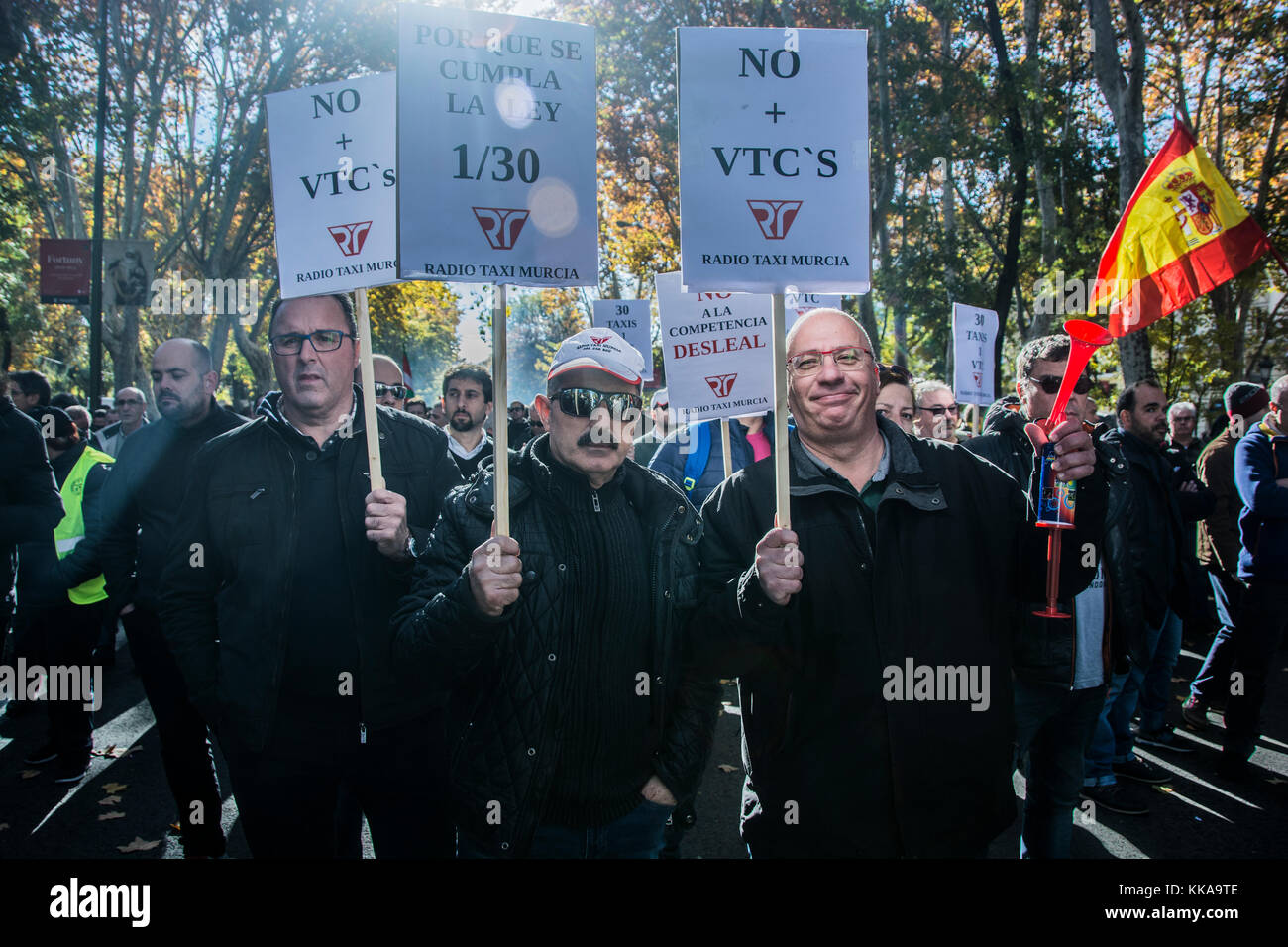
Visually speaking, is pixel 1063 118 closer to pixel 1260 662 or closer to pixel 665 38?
pixel 665 38

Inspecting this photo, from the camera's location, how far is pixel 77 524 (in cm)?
537

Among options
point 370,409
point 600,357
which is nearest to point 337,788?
point 370,409

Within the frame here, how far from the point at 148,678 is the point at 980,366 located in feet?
24.6

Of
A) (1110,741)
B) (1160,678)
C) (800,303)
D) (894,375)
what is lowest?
(1110,741)

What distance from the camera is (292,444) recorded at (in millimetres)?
2861

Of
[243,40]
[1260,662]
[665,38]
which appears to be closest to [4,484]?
[1260,662]

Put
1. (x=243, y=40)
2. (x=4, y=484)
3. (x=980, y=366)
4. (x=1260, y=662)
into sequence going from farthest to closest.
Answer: (x=243, y=40) → (x=980, y=366) → (x=1260, y=662) → (x=4, y=484)

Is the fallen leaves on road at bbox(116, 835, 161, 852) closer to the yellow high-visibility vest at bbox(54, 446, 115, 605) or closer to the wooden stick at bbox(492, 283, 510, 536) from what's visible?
the yellow high-visibility vest at bbox(54, 446, 115, 605)

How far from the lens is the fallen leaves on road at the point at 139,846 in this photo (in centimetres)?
420

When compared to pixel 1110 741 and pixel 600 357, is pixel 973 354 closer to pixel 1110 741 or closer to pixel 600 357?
pixel 1110 741

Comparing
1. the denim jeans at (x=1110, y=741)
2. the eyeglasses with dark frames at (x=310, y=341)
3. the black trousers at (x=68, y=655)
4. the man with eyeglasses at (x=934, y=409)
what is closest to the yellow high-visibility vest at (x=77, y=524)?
the black trousers at (x=68, y=655)

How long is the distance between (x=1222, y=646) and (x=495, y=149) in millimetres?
5747

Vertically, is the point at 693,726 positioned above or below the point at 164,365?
below

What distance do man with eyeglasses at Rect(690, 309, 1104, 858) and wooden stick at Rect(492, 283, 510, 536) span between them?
2.09ft
